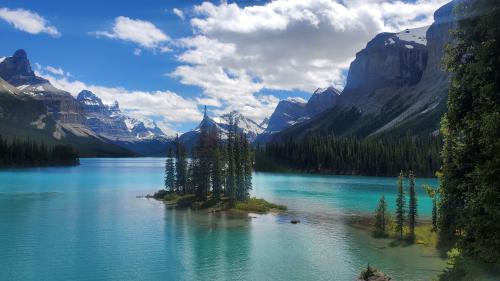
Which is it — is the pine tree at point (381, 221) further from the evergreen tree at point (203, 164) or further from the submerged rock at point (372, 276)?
the evergreen tree at point (203, 164)

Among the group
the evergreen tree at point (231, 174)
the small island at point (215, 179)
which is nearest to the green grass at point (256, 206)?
the small island at point (215, 179)

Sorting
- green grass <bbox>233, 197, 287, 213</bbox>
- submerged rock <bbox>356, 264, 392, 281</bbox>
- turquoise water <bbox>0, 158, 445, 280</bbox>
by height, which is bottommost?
turquoise water <bbox>0, 158, 445, 280</bbox>

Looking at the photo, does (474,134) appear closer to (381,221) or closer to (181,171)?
(381,221)

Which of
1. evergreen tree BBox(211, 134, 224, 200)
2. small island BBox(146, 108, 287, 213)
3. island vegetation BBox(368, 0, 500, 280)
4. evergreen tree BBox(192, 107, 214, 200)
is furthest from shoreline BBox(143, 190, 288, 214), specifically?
island vegetation BBox(368, 0, 500, 280)

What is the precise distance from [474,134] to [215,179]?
308ft

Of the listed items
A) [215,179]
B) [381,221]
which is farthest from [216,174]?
[381,221]

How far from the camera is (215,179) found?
11300 centimetres

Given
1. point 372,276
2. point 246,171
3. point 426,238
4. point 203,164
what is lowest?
point 426,238

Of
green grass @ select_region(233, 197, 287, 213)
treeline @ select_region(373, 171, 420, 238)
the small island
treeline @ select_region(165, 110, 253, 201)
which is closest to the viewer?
treeline @ select_region(373, 171, 420, 238)

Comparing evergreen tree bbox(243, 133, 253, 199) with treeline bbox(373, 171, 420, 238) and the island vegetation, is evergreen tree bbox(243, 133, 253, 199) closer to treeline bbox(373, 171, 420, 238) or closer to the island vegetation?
treeline bbox(373, 171, 420, 238)

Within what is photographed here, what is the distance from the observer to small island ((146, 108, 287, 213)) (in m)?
109

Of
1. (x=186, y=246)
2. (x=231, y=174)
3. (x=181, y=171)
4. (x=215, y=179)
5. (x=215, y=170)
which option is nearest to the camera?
(x=186, y=246)

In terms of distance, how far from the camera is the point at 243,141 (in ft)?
425

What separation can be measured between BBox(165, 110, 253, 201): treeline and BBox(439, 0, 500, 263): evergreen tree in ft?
294
